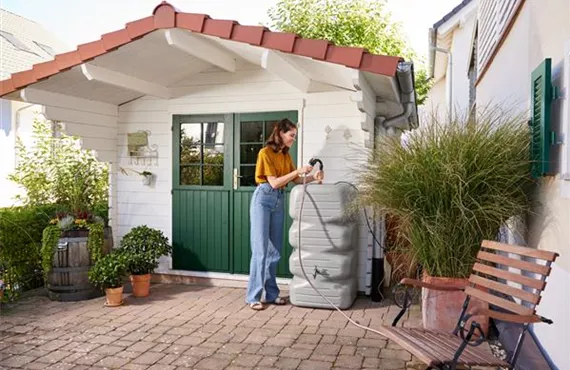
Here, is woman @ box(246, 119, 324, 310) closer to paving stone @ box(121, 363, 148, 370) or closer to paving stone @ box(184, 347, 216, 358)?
paving stone @ box(184, 347, 216, 358)

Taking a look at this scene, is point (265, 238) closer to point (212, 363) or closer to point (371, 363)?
point (212, 363)

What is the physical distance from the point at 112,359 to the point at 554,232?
2.89m

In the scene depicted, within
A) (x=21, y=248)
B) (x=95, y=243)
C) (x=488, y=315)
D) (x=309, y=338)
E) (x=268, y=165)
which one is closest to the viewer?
(x=488, y=315)

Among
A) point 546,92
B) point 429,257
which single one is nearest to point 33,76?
point 429,257

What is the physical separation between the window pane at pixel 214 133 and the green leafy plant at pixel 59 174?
2.14 m

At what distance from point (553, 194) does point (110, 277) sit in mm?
3840

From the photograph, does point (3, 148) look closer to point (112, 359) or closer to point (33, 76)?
point (33, 76)

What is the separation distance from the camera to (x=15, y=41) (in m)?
13.7

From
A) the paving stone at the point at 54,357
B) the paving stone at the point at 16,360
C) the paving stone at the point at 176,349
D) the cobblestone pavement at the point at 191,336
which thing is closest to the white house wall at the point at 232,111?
the cobblestone pavement at the point at 191,336

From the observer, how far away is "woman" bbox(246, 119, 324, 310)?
15.3 ft

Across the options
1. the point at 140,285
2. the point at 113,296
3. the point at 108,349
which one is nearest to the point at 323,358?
the point at 108,349

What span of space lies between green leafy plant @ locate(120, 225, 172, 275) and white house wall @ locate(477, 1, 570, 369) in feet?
11.9

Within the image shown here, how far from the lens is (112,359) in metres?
3.51

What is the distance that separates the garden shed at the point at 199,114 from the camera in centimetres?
476
